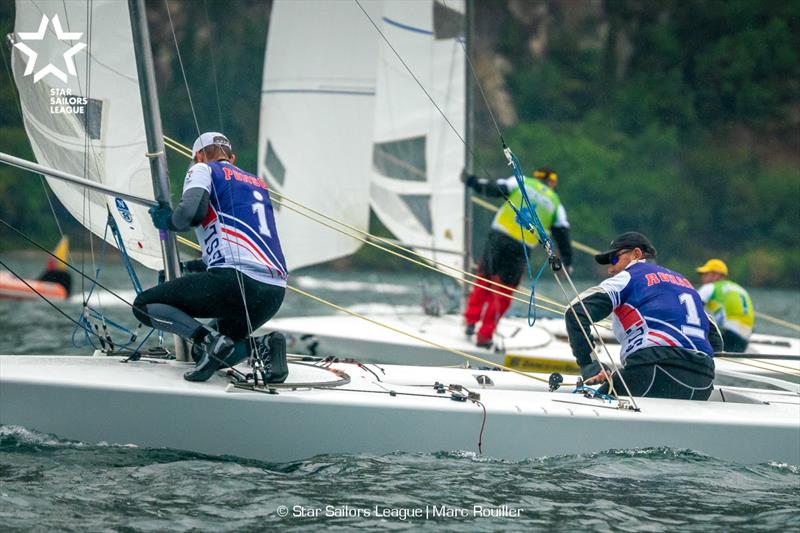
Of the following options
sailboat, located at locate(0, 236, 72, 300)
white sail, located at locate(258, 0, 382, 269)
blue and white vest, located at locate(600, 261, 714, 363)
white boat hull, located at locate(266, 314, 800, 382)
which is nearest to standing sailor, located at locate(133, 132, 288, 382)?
blue and white vest, located at locate(600, 261, 714, 363)

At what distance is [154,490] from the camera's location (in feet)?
13.3

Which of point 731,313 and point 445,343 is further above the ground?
point 731,313

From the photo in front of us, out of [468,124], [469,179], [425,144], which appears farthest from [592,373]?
[425,144]

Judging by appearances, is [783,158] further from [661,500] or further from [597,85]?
[661,500]

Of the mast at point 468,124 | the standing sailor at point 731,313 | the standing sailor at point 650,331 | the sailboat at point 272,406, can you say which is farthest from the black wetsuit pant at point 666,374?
the mast at point 468,124

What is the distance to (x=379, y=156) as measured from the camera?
10727 millimetres

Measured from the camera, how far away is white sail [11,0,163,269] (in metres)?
5.30

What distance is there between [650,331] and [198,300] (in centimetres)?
215

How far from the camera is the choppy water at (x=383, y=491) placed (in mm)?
3807

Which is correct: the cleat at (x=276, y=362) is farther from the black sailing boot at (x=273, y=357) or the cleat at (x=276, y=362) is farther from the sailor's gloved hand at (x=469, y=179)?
the sailor's gloved hand at (x=469, y=179)

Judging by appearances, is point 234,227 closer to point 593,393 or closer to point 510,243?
point 593,393

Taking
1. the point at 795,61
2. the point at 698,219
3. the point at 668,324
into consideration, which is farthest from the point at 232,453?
the point at 795,61

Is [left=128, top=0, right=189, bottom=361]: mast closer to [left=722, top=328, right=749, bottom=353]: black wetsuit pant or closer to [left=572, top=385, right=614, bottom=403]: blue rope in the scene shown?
[left=572, top=385, right=614, bottom=403]: blue rope

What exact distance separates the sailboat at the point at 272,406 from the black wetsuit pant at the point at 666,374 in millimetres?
105
